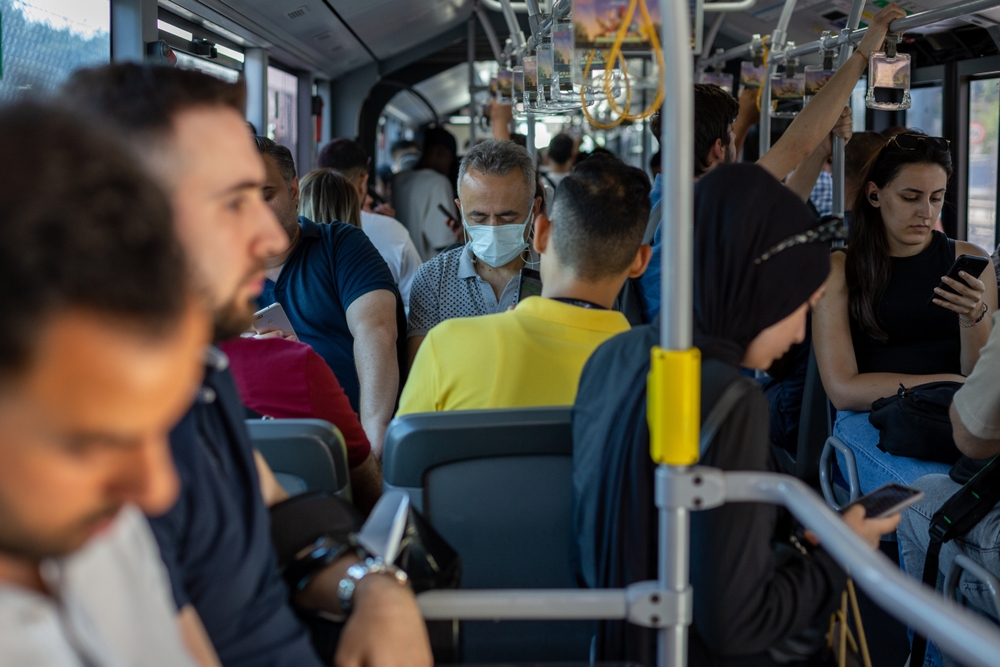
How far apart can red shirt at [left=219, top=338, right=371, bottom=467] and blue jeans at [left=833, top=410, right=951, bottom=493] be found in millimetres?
1667

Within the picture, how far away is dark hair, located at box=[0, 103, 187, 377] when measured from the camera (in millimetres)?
645

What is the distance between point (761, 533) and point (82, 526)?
1043mm

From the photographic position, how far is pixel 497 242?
10.5ft

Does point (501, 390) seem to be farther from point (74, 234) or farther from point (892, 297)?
point (892, 297)

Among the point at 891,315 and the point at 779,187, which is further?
the point at 891,315

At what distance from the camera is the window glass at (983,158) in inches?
209

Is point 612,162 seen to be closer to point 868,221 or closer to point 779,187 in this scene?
point 779,187

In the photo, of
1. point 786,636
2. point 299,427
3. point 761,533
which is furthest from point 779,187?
point 299,427

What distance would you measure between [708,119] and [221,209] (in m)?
2.53

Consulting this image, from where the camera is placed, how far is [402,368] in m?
3.38

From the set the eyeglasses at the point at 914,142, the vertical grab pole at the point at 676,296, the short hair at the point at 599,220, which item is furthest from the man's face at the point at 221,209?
the eyeglasses at the point at 914,142

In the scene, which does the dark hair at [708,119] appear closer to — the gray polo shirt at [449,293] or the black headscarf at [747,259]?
the gray polo shirt at [449,293]

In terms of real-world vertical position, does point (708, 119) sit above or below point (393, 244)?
above

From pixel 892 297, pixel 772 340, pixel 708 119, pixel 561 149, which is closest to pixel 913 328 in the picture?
pixel 892 297
